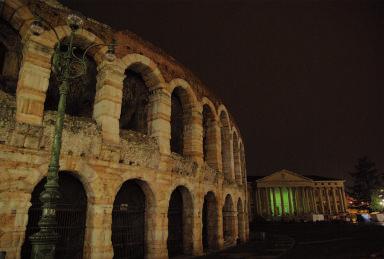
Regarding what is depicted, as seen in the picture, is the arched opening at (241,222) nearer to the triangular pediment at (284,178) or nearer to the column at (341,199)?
the triangular pediment at (284,178)

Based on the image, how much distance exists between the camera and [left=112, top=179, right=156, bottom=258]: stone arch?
10242 millimetres

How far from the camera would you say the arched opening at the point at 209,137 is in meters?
15.9

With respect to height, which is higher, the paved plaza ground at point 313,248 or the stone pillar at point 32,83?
the stone pillar at point 32,83

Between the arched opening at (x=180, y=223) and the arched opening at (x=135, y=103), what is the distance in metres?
3.60

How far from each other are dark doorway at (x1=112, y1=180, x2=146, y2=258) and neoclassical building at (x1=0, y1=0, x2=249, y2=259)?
0.13ft

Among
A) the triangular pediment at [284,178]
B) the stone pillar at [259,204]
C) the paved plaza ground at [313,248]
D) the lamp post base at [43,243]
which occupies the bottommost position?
the paved plaza ground at [313,248]

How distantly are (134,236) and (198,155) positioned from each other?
4.79m

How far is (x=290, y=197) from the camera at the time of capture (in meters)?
61.7

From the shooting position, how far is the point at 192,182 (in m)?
12.7

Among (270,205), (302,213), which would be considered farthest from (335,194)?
(270,205)

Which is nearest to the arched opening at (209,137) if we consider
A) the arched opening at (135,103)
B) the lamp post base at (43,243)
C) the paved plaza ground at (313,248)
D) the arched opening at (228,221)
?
the arched opening at (228,221)

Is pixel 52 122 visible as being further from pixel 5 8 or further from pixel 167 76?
pixel 167 76

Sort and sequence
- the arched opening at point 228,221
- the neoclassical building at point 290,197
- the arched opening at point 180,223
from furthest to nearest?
the neoclassical building at point 290,197, the arched opening at point 228,221, the arched opening at point 180,223

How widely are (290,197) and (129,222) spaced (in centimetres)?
5795
